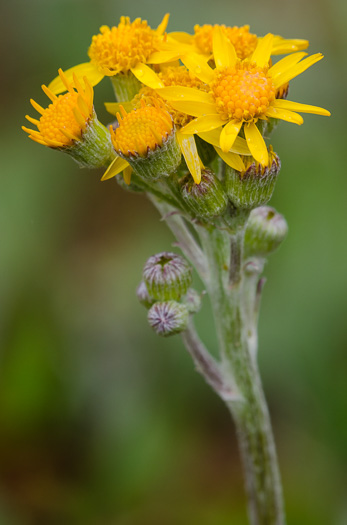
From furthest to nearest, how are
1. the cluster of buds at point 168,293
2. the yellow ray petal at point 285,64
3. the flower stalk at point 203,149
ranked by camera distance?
the cluster of buds at point 168,293 < the yellow ray petal at point 285,64 < the flower stalk at point 203,149

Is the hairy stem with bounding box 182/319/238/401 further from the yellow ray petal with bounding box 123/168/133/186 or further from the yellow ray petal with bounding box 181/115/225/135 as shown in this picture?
the yellow ray petal with bounding box 181/115/225/135

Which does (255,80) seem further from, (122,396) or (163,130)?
(122,396)

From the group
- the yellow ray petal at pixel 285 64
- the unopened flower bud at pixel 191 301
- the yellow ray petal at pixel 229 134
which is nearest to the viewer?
the yellow ray petal at pixel 229 134

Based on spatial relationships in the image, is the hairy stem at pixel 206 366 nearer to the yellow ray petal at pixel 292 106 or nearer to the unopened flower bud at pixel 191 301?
the unopened flower bud at pixel 191 301

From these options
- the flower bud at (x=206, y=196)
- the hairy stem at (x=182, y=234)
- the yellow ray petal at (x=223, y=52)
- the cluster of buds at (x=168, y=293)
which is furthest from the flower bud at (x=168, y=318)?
the yellow ray petal at (x=223, y=52)

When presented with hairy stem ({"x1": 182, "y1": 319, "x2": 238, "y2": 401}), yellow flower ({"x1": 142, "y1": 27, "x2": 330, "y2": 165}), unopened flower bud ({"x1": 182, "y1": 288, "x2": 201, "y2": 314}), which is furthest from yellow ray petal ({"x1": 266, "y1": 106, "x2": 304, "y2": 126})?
hairy stem ({"x1": 182, "y1": 319, "x2": 238, "y2": 401})

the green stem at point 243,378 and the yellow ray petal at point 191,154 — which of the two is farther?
the green stem at point 243,378

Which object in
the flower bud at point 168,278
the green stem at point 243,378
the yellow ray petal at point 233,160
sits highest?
the yellow ray petal at point 233,160
